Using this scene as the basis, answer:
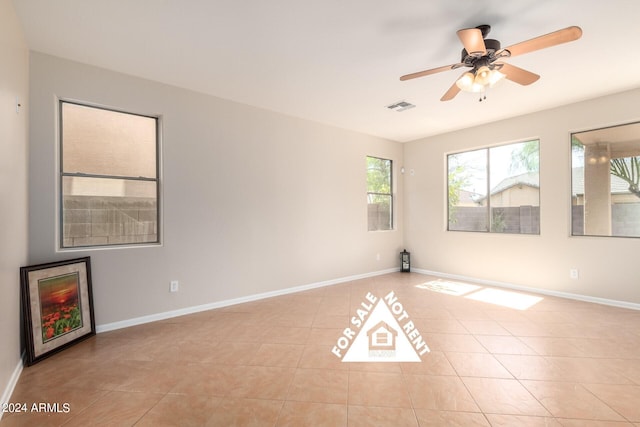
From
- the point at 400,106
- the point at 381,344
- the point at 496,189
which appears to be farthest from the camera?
the point at 496,189

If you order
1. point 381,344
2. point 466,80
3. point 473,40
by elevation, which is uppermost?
point 473,40

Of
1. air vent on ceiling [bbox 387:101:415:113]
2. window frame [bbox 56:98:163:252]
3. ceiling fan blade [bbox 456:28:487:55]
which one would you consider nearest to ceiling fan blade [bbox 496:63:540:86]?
ceiling fan blade [bbox 456:28:487:55]

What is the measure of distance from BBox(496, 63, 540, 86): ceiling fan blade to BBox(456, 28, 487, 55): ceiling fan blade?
36cm

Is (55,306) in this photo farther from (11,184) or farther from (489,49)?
(489,49)

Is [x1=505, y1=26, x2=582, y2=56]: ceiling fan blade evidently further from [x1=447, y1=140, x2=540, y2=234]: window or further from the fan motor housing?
[x1=447, y1=140, x2=540, y2=234]: window

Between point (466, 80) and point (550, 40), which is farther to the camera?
point (466, 80)

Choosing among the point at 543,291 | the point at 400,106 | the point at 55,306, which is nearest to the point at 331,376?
the point at 55,306

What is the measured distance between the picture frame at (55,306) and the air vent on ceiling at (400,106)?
4051 millimetres

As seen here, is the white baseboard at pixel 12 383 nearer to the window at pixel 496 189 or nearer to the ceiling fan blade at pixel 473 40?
the ceiling fan blade at pixel 473 40

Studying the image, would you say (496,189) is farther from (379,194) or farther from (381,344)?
(381,344)

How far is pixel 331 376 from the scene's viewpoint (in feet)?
7.17

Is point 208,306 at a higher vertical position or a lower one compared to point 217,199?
lower

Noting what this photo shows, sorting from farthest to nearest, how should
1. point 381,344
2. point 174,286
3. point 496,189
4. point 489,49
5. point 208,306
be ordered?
point 496,189 → point 208,306 → point 174,286 → point 381,344 → point 489,49

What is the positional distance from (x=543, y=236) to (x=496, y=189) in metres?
1.04
